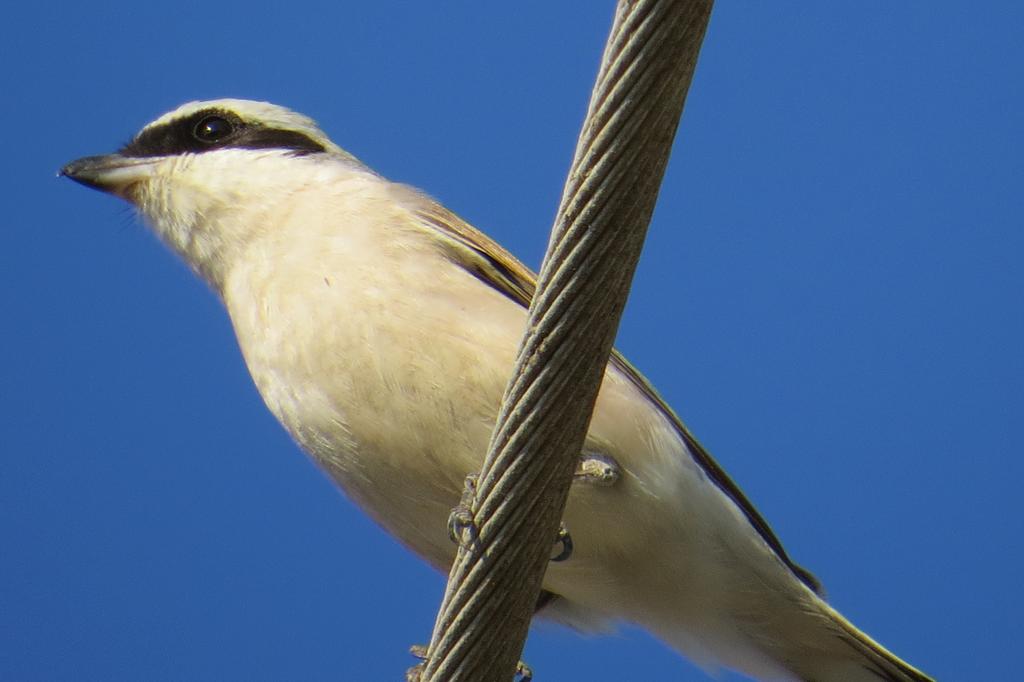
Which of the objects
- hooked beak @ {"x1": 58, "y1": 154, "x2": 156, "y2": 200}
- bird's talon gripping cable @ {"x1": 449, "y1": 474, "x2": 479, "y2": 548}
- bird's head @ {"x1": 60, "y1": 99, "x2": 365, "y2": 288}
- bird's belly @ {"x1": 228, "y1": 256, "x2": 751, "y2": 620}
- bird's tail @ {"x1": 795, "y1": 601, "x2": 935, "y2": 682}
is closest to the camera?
bird's talon gripping cable @ {"x1": 449, "y1": 474, "x2": 479, "y2": 548}

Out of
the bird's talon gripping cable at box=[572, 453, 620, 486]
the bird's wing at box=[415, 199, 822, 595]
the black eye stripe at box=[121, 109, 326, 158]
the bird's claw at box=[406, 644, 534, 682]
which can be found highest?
the black eye stripe at box=[121, 109, 326, 158]

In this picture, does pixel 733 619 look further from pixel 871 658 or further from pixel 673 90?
pixel 673 90

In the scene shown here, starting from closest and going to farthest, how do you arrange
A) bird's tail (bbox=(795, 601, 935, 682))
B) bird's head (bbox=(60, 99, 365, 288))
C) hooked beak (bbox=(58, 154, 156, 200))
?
bird's tail (bbox=(795, 601, 935, 682))
bird's head (bbox=(60, 99, 365, 288))
hooked beak (bbox=(58, 154, 156, 200))

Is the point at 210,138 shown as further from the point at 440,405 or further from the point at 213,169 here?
the point at 440,405

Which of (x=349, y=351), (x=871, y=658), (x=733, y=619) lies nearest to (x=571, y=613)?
(x=733, y=619)

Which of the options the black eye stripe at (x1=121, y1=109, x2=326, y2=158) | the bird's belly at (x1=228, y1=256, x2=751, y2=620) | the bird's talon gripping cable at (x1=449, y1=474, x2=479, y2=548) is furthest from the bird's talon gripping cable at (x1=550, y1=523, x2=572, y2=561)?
the black eye stripe at (x1=121, y1=109, x2=326, y2=158)

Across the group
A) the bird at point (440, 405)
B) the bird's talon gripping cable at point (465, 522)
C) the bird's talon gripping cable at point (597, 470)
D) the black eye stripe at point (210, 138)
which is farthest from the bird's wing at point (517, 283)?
the bird's talon gripping cable at point (465, 522)

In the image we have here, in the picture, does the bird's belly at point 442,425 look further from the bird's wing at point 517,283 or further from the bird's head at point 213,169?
the bird's head at point 213,169

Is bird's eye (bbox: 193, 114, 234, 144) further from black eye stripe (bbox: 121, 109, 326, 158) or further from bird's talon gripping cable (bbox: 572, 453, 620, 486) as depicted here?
bird's talon gripping cable (bbox: 572, 453, 620, 486)
